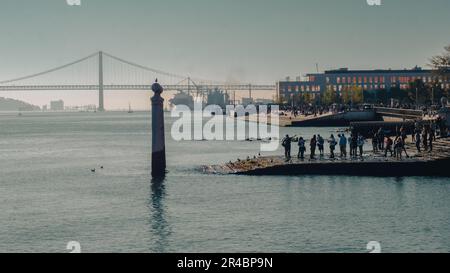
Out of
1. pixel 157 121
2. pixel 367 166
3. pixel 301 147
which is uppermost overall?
pixel 157 121

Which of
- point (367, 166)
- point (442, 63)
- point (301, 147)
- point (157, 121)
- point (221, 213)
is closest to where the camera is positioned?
point (221, 213)

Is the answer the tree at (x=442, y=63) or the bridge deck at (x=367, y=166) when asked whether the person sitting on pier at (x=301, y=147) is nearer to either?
the bridge deck at (x=367, y=166)

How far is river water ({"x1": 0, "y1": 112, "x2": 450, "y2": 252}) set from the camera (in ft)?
84.9

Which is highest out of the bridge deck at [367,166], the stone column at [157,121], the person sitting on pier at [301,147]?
the stone column at [157,121]

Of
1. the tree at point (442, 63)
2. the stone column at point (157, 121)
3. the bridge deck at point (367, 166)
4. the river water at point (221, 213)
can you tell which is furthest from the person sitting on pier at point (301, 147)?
the tree at point (442, 63)

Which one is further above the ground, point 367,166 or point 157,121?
point 157,121

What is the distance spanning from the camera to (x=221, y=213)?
32.4 meters

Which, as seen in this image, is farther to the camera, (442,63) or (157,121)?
(442,63)

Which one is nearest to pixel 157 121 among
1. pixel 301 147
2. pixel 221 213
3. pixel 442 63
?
pixel 301 147

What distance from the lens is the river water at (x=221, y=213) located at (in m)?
25.9

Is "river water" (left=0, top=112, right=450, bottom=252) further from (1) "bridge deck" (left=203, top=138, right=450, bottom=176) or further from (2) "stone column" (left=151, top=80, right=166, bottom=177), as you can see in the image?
(2) "stone column" (left=151, top=80, right=166, bottom=177)

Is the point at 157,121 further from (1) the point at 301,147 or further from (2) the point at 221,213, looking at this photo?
(2) the point at 221,213

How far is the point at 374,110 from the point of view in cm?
12838
